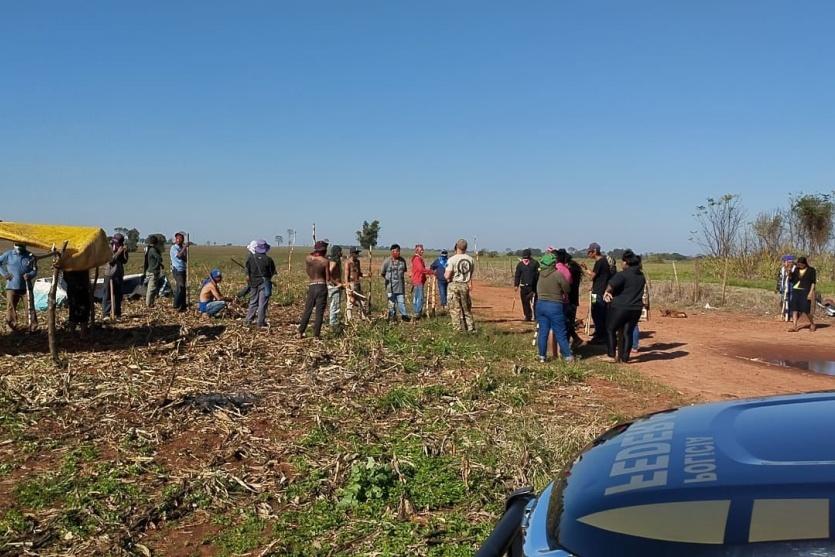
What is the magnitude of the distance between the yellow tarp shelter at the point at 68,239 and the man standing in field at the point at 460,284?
6074 millimetres

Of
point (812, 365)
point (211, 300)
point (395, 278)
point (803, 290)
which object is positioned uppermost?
point (395, 278)

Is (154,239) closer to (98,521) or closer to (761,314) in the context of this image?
(98,521)

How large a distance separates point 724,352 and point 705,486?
1230 centimetres

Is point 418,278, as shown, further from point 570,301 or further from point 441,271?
point 570,301

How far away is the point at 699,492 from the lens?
1.80m

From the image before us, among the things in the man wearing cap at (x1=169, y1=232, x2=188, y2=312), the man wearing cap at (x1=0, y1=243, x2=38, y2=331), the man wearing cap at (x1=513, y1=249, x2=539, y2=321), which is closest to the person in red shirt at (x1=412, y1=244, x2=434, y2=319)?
the man wearing cap at (x1=513, y1=249, x2=539, y2=321)

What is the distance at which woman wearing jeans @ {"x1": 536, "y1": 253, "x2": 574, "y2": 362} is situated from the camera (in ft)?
33.2

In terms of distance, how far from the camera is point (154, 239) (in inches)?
562

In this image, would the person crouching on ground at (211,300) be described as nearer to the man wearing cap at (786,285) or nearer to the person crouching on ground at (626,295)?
the person crouching on ground at (626,295)

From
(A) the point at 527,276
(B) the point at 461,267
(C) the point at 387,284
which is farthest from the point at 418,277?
(B) the point at 461,267

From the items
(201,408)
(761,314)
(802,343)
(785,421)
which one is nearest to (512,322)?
(802,343)

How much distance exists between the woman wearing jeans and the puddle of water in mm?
4126

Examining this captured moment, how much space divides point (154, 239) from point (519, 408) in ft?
32.1

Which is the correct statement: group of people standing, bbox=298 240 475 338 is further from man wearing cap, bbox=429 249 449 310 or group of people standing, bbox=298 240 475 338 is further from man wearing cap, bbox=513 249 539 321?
man wearing cap, bbox=513 249 539 321
